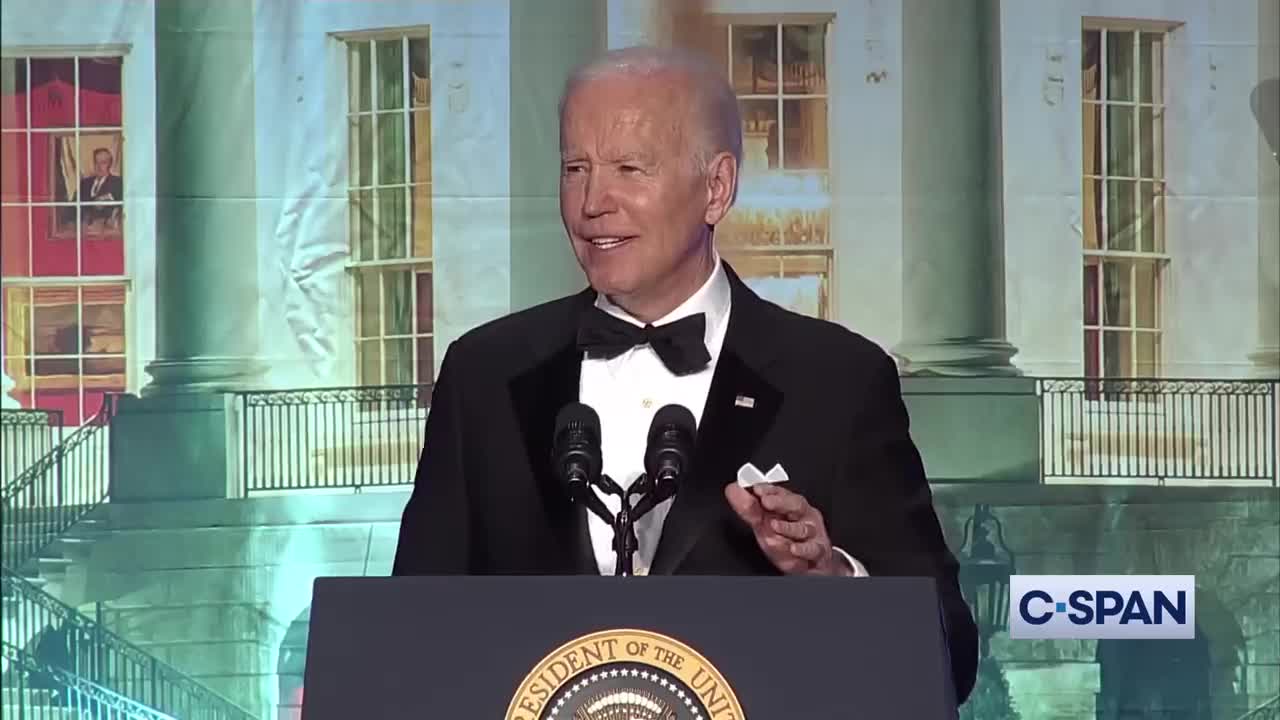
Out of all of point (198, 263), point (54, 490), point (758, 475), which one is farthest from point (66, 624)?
point (758, 475)

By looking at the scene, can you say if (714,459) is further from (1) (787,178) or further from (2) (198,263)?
(2) (198,263)

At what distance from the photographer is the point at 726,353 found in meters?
2.66

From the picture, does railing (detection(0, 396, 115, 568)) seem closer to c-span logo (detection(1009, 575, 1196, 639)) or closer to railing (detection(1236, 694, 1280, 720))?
c-span logo (detection(1009, 575, 1196, 639))

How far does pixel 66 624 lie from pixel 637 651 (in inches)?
114

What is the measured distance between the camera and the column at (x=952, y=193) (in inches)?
167

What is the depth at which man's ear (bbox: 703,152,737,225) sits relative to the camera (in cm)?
259

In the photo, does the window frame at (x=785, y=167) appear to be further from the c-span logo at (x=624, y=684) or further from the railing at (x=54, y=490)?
the c-span logo at (x=624, y=684)

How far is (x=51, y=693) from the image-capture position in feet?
14.1

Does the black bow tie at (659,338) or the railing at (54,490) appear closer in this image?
the black bow tie at (659,338)

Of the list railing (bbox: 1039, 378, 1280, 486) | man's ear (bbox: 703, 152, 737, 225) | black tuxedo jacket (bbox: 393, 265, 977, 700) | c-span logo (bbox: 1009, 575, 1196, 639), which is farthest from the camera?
railing (bbox: 1039, 378, 1280, 486)

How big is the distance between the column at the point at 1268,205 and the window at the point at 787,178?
964 millimetres

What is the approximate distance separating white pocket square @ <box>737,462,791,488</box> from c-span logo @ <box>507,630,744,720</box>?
1.87 feet

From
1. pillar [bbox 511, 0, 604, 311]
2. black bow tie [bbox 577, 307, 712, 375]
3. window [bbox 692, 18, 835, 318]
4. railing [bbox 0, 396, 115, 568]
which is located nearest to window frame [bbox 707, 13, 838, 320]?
window [bbox 692, 18, 835, 318]

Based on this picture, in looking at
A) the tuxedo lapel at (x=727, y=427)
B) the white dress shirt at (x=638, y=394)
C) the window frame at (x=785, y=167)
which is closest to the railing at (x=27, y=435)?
the window frame at (x=785, y=167)
